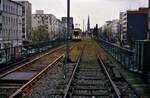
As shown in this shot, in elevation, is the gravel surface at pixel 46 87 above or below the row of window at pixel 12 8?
below

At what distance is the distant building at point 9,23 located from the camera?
250 feet

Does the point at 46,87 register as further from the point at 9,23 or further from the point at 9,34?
the point at 9,23

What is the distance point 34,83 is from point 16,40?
75.9 meters

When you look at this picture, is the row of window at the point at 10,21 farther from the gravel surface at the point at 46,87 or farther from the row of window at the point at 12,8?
the gravel surface at the point at 46,87

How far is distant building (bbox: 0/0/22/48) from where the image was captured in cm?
7623

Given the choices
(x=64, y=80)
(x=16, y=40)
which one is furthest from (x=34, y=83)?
(x=16, y=40)

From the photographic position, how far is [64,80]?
1595 cm

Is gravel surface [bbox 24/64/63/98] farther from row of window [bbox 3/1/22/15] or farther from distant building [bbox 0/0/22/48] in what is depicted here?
row of window [bbox 3/1/22/15]

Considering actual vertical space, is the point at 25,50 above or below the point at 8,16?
below

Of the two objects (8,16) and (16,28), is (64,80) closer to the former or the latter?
(8,16)

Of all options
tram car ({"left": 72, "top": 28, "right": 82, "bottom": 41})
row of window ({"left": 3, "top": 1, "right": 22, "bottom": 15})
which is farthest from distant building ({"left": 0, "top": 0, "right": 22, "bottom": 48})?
tram car ({"left": 72, "top": 28, "right": 82, "bottom": 41})

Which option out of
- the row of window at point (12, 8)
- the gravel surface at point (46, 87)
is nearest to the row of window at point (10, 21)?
the row of window at point (12, 8)

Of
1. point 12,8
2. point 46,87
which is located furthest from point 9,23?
point 46,87

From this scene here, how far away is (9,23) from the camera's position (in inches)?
3295
